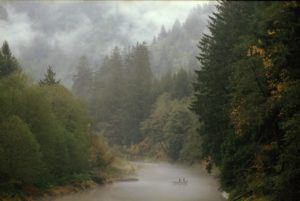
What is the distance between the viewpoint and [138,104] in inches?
6093

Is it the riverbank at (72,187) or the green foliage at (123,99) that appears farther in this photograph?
the green foliage at (123,99)

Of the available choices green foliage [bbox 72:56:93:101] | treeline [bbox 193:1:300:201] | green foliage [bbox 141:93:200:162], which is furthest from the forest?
green foliage [bbox 72:56:93:101]

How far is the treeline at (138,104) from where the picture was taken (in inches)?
4991

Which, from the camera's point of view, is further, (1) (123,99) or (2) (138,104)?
(1) (123,99)

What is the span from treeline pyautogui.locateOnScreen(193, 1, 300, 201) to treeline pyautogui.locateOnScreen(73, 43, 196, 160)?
7445 cm

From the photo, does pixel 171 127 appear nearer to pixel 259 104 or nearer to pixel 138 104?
pixel 138 104

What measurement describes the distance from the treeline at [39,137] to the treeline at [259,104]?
17.0 meters

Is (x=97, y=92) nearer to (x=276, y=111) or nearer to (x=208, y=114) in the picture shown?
(x=208, y=114)

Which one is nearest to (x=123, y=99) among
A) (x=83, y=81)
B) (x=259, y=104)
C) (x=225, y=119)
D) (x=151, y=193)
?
(x=83, y=81)

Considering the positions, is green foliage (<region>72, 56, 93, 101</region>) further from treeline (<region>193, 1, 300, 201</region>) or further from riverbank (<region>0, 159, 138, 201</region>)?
treeline (<region>193, 1, 300, 201</region>)

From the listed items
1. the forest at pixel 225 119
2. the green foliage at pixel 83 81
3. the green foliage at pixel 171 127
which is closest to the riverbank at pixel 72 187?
the forest at pixel 225 119

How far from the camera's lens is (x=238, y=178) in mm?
36875

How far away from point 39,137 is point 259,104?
32747mm

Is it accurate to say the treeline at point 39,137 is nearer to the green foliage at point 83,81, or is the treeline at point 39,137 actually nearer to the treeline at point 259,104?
the treeline at point 259,104
